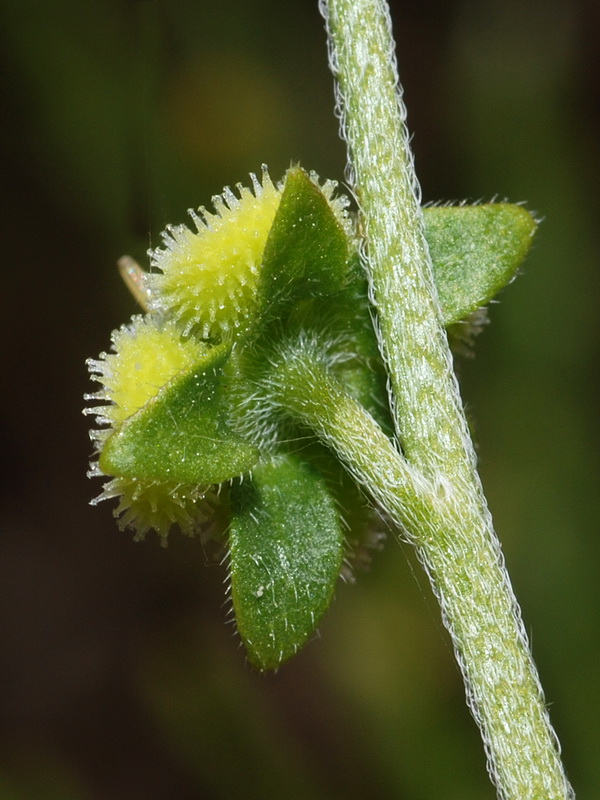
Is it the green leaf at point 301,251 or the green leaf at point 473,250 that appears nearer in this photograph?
Result: the green leaf at point 301,251

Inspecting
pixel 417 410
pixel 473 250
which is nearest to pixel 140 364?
pixel 417 410

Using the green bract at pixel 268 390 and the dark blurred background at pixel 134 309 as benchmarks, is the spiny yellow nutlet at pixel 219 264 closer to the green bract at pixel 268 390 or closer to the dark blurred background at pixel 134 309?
the green bract at pixel 268 390

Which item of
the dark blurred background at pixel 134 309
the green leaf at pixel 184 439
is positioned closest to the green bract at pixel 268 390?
the green leaf at pixel 184 439

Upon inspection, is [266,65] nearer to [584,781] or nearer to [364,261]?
[364,261]

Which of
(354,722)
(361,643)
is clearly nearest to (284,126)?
(361,643)

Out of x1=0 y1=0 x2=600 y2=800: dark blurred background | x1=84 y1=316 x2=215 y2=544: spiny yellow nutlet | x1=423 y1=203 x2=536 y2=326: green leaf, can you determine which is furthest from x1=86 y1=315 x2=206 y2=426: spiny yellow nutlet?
x1=0 y1=0 x2=600 y2=800: dark blurred background
